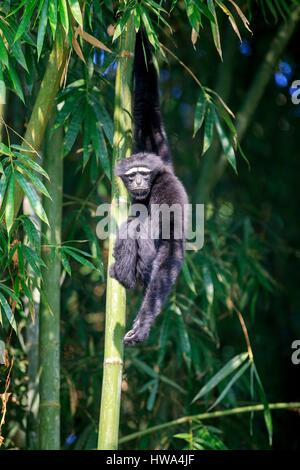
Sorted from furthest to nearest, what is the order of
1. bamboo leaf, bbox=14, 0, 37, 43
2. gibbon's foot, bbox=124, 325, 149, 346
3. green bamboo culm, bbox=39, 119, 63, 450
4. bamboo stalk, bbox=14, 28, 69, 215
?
green bamboo culm, bbox=39, 119, 63, 450
bamboo stalk, bbox=14, 28, 69, 215
gibbon's foot, bbox=124, 325, 149, 346
bamboo leaf, bbox=14, 0, 37, 43

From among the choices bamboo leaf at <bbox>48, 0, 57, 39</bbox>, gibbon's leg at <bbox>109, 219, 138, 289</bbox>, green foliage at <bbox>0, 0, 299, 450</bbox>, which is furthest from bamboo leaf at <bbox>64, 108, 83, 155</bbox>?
bamboo leaf at <bbox>48, 0, 57, 39</bbox>

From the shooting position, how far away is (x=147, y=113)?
4441 millimetres

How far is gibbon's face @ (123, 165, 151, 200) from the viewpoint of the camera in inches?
156

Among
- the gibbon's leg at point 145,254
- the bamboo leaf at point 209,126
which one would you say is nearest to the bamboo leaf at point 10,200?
the gibbon's leg at point 145,254

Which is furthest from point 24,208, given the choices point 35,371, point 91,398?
point 91,398

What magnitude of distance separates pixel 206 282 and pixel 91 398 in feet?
4.39

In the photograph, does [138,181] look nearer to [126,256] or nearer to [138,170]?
[138,170]

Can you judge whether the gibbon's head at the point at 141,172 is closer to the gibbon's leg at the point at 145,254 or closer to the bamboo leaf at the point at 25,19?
the gibbon's leg at the point at 145,254

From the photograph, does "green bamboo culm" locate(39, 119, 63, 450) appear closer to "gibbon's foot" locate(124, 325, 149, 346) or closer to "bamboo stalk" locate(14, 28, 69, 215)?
"bamboo stalk" locate(14, 28, 69, 215)

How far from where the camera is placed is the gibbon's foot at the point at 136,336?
3.50 metres

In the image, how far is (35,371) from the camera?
5.07 metres

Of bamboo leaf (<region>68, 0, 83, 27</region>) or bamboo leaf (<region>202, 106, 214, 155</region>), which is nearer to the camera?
bamboo leaf (<region>68, 0, 83, 27</region>)

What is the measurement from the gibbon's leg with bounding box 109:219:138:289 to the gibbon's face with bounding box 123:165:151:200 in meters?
0.19
